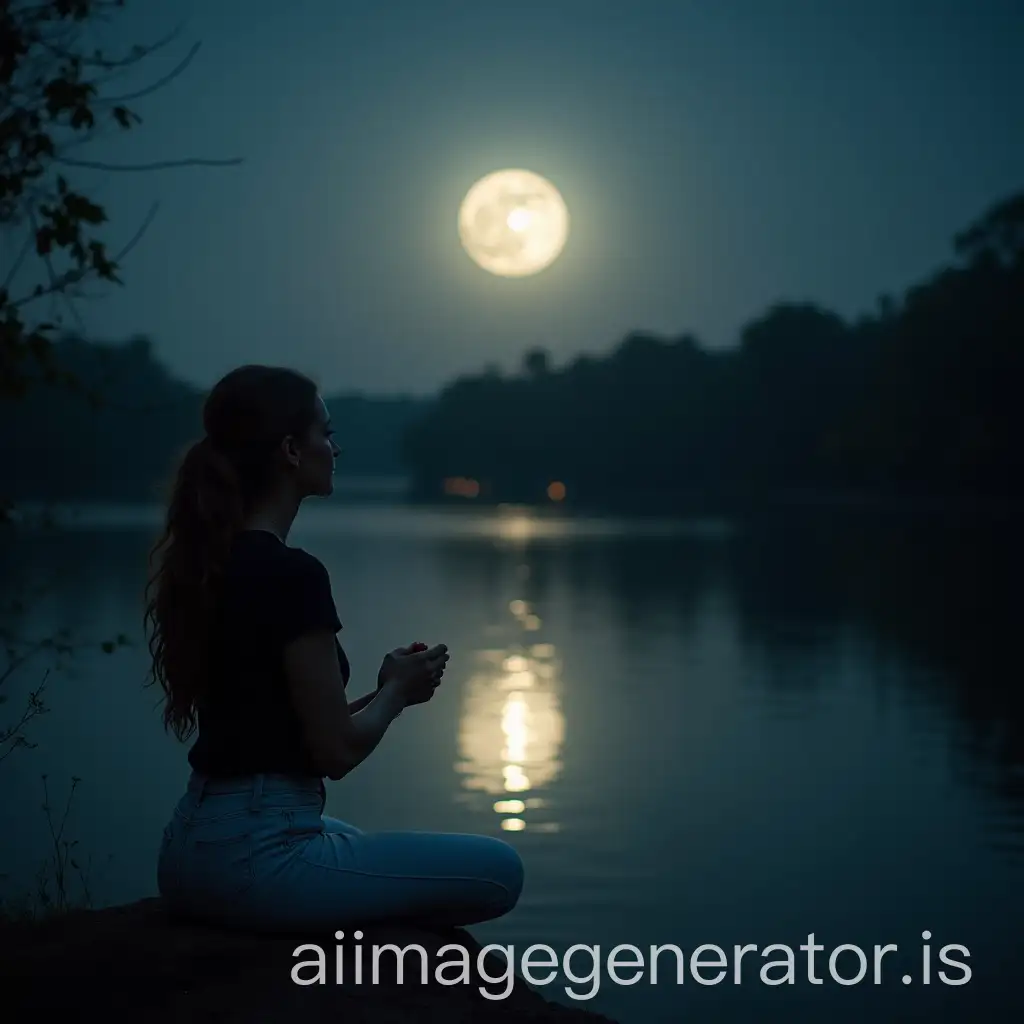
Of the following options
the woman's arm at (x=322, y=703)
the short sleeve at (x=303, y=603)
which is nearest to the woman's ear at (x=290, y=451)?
the short sleeve at (x=303, y=603)

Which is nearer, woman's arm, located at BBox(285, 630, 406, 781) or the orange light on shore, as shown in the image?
woman's arm, located at BBox(285, 630, 406, 781)

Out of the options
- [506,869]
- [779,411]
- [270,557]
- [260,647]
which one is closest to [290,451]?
[270,557]

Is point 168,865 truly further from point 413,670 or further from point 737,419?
point 737,419

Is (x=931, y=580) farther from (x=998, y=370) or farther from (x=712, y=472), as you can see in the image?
(x=712, y=472)

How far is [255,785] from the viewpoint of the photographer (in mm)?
3336

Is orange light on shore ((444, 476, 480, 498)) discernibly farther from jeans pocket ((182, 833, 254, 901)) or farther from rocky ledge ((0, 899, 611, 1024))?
jeans pocket ((182, 833, 254, 901))

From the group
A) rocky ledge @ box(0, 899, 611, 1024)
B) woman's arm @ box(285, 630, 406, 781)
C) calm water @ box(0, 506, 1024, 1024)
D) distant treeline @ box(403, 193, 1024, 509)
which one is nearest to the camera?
woman's arm @ box(285, 630, 406, 781)

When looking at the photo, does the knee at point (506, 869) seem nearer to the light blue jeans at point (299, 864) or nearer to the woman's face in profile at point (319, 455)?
the light blue jeans at point (299, 864)

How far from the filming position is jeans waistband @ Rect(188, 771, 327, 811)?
333 centimetres

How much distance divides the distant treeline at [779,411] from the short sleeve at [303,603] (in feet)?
248

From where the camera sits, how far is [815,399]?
110 meters

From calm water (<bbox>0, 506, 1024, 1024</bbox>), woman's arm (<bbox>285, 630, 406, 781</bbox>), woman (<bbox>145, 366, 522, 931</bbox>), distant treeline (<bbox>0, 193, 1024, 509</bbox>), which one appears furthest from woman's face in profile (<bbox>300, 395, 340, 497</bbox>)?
distant treeline (<bbox>0, 193, 1024, 509</bbox>)

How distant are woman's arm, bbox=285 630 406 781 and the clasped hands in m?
0.15

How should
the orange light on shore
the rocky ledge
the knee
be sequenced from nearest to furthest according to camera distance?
1. the rocky ledge
2. the knee
3. the orange light on shore
